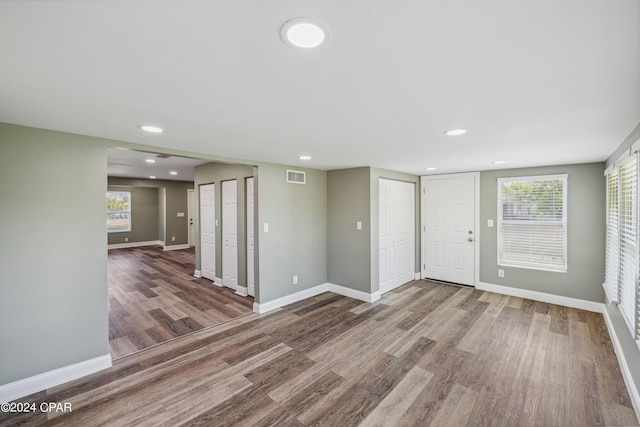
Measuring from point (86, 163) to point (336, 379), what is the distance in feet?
10.2

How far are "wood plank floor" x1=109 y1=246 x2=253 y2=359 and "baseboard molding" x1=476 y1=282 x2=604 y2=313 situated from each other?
13.9 ft

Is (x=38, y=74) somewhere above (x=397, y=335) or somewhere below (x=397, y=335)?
above

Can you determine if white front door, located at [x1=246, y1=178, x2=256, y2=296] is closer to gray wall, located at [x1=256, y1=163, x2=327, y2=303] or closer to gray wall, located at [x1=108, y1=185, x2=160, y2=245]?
gray wall, located at [x1=256, y1=163, x2=327, y2=303]

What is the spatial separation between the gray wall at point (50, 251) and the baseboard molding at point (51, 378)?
5 centimetres

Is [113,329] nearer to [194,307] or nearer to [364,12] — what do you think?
[194,307]

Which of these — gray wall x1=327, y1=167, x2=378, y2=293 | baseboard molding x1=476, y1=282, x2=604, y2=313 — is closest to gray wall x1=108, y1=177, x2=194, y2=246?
gray wall x1=327, y1=167, x2=378, y2=293

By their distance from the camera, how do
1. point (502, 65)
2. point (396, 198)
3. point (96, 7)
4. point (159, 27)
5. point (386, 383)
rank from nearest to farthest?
point (96, 7), point (159, 27), point (502, 65), point (386, 383), point (396, 198)

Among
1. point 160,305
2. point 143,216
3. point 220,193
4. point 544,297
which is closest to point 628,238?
point 544,297

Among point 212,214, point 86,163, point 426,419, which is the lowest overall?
point 426,419

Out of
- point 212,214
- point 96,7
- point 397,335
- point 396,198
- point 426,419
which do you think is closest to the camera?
point 96,7

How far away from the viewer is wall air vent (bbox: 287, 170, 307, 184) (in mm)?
4410

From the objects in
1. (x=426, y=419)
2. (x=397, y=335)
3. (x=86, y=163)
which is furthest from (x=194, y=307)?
(x=426, y=419)

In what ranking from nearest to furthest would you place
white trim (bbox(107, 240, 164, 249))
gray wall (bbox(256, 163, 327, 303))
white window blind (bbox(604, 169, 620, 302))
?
white window blind (bbox(604, 169, 620, 302))
gray wall (bbox(256, 163, 327, 303))
white trim (bbox(107, 240, 164, 249))

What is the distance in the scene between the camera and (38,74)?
136 centimetres
